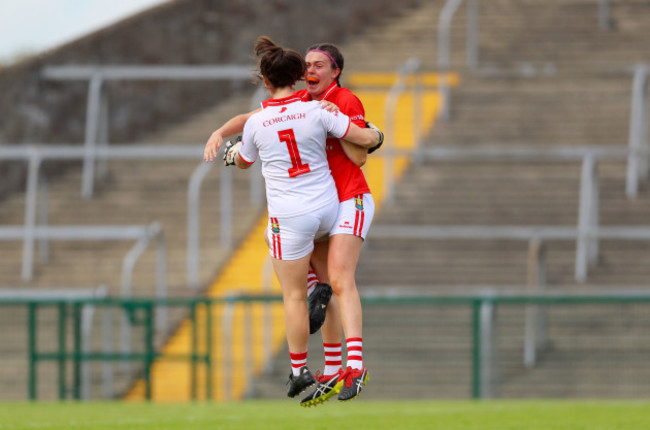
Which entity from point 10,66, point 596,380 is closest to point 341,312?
point 596,380

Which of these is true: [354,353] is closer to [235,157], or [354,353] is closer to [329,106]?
[235,157]

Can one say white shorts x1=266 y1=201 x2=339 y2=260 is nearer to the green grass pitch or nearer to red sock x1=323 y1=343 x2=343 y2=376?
red sock x1=323 y1=343 x2=343 y2=376

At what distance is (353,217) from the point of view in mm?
9344

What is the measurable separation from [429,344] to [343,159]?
7.70m

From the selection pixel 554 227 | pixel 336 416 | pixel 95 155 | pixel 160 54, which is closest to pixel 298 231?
pixel 336 416

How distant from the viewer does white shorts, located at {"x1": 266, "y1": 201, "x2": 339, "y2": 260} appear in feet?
30.3

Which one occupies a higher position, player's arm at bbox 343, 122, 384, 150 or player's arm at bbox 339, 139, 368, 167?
player's arm at bbox 343, 122, 384, 150

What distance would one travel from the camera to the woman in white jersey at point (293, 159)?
30.0 ft

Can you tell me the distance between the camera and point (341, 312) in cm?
933

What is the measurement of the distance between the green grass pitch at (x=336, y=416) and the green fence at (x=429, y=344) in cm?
103

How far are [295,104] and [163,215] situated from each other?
484 inches

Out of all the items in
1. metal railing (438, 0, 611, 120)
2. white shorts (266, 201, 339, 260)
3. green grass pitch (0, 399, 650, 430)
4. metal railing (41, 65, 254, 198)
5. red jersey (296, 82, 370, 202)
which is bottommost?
green grass pitch (0, 399, 650, 430)

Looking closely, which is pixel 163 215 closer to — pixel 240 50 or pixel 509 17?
pixel 240 50

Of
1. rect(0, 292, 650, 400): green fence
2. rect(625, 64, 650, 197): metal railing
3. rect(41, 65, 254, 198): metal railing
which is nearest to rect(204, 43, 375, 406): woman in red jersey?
rect(0, 292, 650, 400): green fence
